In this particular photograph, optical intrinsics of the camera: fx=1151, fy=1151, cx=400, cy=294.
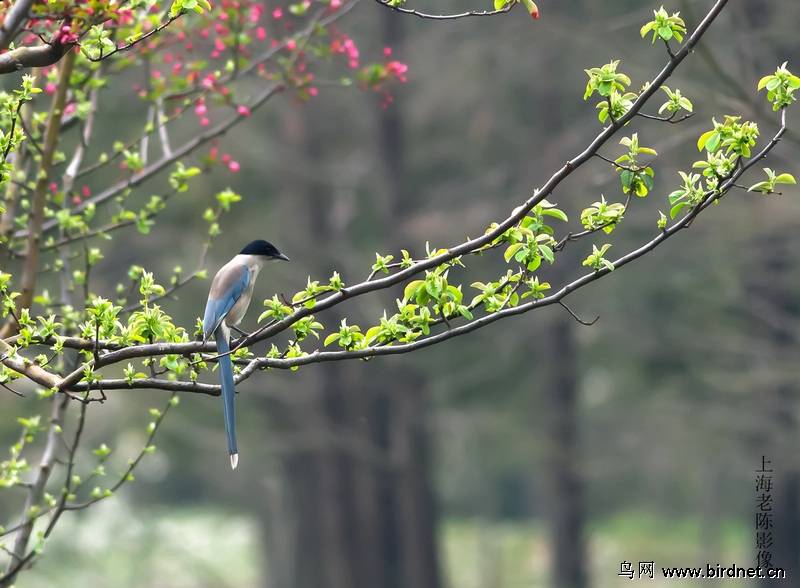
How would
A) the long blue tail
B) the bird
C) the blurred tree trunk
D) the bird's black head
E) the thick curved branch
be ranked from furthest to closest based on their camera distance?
1. the blurred tree trunk
2. the bird's black head
3. the bird
4. the long blue tail
5. the thick curved branch

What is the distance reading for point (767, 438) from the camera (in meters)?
18.4

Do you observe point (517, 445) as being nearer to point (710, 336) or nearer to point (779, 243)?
point (710, 336)

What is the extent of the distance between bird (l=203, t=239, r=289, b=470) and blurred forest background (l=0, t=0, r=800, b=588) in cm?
1069

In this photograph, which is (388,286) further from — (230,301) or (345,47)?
(345,47)

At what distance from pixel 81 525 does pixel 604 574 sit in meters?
13.7

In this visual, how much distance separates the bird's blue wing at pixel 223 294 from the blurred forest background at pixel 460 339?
11.1m

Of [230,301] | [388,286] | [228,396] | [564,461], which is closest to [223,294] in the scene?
[230,301]

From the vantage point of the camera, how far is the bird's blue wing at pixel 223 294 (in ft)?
16.8

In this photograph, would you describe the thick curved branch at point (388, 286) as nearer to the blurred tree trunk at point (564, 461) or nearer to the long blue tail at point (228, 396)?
the long blue tail at point (228, 396)

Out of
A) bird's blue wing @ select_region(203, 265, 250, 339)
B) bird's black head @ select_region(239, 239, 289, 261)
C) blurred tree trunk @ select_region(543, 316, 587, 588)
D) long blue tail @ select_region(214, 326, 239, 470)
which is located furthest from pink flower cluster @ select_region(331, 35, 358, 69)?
blurred tree trunk @ select_region(543, 316, 587, 588)

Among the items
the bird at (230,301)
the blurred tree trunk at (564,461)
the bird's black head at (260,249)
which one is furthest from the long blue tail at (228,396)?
the blurred tree trunk at (564,461)

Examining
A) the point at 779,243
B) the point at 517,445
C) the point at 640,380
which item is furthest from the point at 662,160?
the point at 517,445

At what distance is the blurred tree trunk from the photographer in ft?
70.4

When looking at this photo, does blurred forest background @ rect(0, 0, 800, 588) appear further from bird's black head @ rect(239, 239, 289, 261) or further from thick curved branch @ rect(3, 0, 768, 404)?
thick curved branch @ rect(3, 0, 768, 404)
